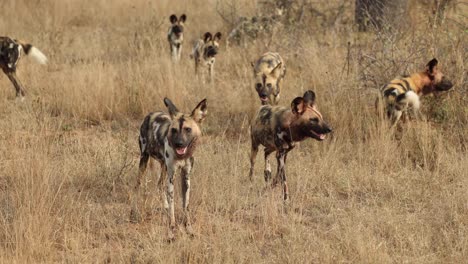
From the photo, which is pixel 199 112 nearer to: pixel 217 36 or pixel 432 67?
pixel 432 67

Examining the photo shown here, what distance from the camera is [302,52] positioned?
28.2 feet

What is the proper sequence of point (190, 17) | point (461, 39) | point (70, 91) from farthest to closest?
point (190, 17) < point (70, 91) < point (461, 39)

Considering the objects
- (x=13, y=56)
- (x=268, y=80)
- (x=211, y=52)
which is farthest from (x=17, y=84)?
(x=268, y=80)

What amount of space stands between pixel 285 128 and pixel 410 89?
2.03 m

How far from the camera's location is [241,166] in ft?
18.4

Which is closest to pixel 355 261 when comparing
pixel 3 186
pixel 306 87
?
pixel 3 186

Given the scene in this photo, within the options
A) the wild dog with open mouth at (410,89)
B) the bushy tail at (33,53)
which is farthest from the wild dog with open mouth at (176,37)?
the wild dog with open mouth at (410,89)

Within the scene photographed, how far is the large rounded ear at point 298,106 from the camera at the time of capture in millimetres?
4645

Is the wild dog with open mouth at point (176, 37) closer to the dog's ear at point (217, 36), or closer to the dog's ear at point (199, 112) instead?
the dog's ear at point (217, 36)

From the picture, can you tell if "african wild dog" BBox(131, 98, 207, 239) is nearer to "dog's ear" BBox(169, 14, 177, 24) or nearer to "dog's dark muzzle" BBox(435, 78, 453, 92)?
"dog's dark muzzle" BBox(435, 78, 453, 92)

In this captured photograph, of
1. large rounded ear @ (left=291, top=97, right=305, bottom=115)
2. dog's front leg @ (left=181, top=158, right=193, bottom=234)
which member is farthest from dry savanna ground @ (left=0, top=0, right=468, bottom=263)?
large rounded ear @ (left=291, top=97, right=305, bottom=115)

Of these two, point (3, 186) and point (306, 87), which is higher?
point (306, 87)

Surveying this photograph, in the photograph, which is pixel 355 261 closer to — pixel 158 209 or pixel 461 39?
pixel 158 209

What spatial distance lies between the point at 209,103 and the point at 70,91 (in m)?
1.68
